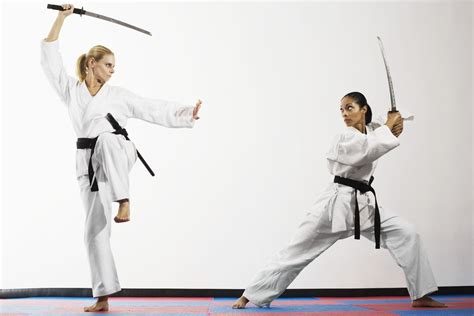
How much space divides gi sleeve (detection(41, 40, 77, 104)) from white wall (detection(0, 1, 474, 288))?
96cm

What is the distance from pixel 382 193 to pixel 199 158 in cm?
129


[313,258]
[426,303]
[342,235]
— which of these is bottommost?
[426,303]

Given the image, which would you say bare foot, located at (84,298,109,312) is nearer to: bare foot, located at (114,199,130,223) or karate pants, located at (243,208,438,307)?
bare foot, located at (114,199,130,223)

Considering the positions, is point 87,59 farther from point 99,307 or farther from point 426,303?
point 426,303

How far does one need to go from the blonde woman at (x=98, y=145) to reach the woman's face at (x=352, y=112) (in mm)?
1164

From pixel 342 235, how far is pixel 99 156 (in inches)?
54.4

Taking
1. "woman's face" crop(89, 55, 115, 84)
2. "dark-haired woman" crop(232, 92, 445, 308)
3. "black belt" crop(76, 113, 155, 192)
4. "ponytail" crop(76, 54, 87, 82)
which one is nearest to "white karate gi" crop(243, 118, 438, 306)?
"dark-haired woman" crop(232, 92, 445, 308)

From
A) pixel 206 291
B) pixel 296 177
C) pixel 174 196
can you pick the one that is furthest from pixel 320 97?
pixel 206 291

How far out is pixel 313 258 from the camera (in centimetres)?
Answer: 328

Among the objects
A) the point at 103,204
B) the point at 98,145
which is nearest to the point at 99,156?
the point at 98,145

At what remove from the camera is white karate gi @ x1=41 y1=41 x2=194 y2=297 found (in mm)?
3090

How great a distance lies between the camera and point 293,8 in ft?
14.2

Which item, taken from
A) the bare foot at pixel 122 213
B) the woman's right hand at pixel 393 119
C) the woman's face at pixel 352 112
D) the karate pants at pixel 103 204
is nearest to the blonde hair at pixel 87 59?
the karate pants at pixel 103 204

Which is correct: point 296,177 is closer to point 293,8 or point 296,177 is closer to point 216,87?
point 216,87
